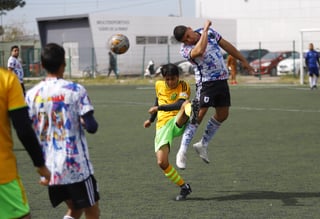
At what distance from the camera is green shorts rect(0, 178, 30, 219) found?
16.8ft

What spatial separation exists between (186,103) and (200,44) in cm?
85

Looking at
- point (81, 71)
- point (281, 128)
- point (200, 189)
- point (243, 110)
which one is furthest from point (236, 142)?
point (81, 71)

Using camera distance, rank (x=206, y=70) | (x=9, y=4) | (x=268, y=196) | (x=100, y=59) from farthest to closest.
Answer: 1. (x=9, y=4)
2. (x=100, y=59)
3. (x=206, y=70)
4. (x=268, y=196)

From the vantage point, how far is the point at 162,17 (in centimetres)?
5591

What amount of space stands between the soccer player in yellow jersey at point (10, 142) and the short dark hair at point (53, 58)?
0.64m

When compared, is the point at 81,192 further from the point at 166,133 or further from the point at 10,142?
the point at 166,133

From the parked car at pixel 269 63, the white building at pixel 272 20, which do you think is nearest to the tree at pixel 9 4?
the white building at pixel 272 20

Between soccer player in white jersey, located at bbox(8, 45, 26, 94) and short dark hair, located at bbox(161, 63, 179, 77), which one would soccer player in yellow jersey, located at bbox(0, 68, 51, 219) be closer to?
short dark hair, located at bbox(161, 63, 179, 77)

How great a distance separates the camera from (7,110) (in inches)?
202

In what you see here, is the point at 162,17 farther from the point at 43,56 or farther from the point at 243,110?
the point at 43,56

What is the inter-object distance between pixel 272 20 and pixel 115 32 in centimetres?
1473

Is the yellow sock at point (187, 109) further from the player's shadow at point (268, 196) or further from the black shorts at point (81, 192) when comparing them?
the black shorts at point (81, 192)

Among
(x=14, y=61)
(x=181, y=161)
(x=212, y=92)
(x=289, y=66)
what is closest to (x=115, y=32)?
(x=289, y=66)

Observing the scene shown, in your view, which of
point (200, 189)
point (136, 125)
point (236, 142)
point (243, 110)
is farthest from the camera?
point (243, 110)
